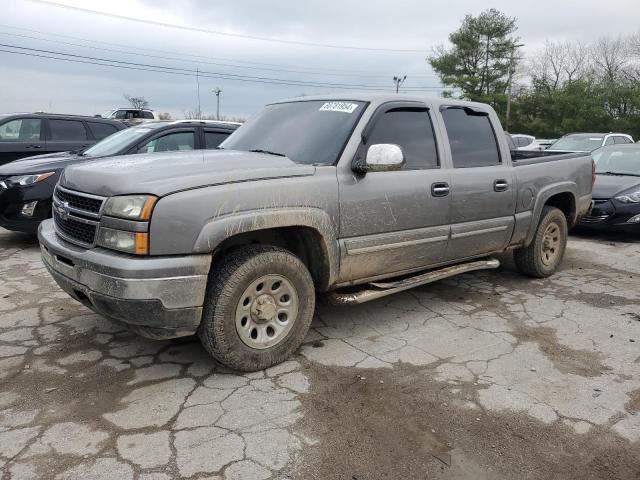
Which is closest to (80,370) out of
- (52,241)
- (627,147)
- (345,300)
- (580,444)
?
(52,241)

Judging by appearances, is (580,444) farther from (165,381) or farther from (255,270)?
(165,381)

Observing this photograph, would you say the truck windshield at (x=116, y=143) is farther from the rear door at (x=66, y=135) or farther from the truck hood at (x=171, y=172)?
the truck hood at (x=171, y=172)

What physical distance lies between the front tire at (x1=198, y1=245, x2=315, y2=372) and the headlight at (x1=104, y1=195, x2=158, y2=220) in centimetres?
60

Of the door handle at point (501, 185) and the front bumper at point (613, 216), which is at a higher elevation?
the door handle at point (501, 185)

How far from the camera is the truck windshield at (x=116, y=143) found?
6.69 meters

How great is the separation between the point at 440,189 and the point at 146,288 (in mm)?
2464

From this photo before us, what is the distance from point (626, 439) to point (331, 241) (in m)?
2.05

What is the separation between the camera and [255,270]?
3234mm

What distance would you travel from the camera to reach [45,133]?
369 inches

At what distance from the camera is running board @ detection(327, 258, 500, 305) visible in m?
3.78

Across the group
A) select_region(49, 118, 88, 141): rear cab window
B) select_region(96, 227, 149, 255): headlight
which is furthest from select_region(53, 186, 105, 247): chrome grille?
select_region(49, 118, 88, 141): rear cab window

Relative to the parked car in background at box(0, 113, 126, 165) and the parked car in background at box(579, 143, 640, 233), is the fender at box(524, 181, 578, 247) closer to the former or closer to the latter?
the parked car in background at box(579, 143, 640, 233)

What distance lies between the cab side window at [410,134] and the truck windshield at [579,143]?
10914 millimetres

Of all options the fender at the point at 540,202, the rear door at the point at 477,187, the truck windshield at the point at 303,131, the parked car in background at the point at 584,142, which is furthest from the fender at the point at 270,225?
the parked car in background at the point at 584,142
